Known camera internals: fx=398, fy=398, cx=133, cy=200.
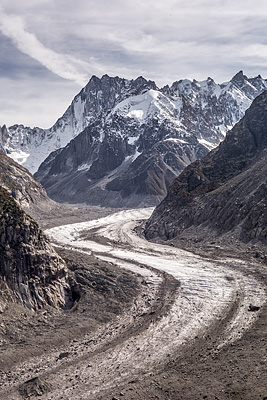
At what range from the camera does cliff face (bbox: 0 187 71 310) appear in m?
41.1

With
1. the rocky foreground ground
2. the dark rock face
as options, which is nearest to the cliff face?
the rocky foreground ground

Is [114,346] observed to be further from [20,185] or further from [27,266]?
[20,185]

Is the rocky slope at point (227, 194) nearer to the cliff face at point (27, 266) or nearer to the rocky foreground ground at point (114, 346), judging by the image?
the rocky foreground ground at point (114, 346)

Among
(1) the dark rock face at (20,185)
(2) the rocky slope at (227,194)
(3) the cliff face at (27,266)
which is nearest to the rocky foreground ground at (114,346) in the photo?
(3) the cliff face at (27,266)

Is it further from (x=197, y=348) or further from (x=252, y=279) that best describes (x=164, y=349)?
(x=252, y=279)

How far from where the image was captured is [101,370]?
101 feet

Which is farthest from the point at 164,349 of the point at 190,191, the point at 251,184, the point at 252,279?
the point at 190,191

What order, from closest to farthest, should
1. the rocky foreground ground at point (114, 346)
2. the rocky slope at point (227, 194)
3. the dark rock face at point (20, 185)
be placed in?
the rocky foreground ground at point (114, 346) → the rocky slope at point (227, 194) → the dark rock face at point (20, 185)

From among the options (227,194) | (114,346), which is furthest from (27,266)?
(227,194)

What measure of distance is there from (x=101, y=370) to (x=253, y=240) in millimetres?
48240

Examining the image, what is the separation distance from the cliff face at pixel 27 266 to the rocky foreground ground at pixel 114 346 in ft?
5.52

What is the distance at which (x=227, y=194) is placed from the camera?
9012 cm

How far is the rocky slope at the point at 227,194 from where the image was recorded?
7886 cm

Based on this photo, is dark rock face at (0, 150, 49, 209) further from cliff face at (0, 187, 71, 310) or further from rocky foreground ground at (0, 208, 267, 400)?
rocky foreground ground at (0, 208, 267, 400)
